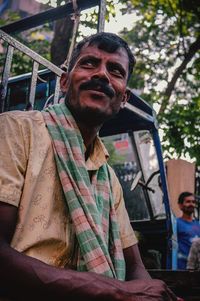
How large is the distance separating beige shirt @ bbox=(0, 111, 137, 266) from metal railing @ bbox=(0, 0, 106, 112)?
1258mm

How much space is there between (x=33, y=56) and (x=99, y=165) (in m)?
1.48

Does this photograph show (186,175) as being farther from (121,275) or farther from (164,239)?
(121,275)

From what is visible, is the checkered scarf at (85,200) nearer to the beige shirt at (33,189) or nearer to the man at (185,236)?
the beige shirt at (33,189)

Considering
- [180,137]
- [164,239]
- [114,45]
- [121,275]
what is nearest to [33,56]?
[114,45]

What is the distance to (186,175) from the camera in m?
7.64

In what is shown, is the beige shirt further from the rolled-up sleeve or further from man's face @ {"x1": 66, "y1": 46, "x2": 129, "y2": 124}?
man's face @ {"x1": 66, "y1": 46, "x2": 129, "y2": 124}

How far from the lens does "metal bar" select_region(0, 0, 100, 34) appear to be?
10.9ft

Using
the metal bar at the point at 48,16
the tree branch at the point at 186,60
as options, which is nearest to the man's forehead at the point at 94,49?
the metal bar at the point at 48,16

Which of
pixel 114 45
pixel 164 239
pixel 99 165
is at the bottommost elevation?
pixel 164 239

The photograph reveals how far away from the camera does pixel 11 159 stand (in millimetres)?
1372

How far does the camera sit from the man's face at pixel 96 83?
5.86ft

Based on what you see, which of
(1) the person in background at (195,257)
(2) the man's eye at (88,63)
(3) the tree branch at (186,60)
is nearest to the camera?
(2) the man's eye at (88,63)

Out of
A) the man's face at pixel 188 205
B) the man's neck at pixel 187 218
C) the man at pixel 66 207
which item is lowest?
the man's neck at pixel 187 218

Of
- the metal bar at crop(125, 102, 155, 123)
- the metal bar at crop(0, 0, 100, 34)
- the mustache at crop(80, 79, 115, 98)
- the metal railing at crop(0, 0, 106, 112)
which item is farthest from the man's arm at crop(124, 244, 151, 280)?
the metal bar at crop(125, 102, 155, 123)
